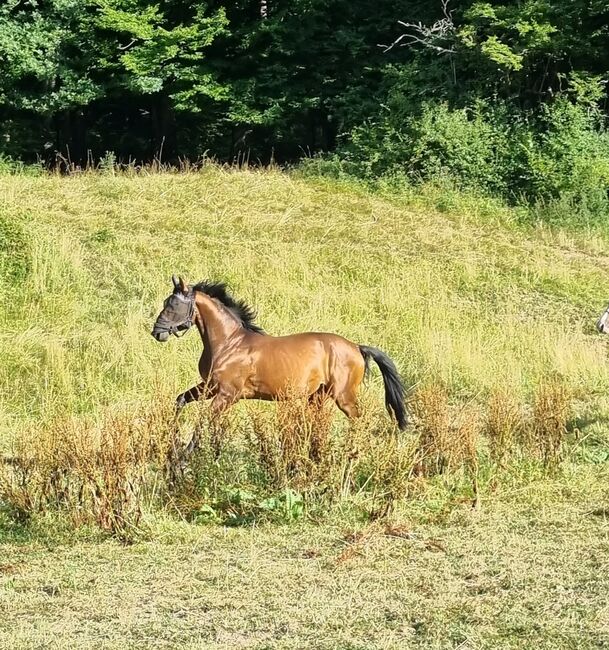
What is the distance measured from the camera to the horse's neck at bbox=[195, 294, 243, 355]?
919 centimetres

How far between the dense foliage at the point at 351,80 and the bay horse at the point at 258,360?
14194 mm

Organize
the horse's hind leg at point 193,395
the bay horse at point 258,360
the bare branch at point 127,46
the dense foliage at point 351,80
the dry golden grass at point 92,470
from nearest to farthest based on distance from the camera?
the dry golden grass at point 92,470, the horse's hind leg at point 193,395, the bay horse at point 258,360, the dense foliage at point 351,80, the bare branch at point 127,46

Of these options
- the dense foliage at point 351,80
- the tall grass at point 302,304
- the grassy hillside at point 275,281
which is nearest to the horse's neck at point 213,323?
the tall grass at point 302,304

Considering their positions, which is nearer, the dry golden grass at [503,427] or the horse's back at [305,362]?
the dry golden grass at [503,427]

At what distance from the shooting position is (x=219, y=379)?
29.5 ft

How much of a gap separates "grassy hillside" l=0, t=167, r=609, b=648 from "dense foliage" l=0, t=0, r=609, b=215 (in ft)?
7.86

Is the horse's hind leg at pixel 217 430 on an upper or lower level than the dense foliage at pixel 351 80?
lower

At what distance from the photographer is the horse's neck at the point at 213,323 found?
919 centimetres

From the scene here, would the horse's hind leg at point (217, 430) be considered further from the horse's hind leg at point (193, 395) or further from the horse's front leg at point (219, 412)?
the horse's hind leg at point (193, 395)

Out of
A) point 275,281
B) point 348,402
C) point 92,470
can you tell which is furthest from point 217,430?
point 275,281

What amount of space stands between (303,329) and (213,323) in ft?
17.7

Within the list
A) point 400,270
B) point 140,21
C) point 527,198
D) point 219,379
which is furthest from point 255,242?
point 140,21

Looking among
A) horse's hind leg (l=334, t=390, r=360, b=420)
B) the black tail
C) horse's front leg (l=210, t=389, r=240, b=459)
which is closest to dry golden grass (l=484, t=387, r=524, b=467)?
the black tail

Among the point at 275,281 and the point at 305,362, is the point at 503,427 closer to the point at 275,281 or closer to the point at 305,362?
the point at 305,362
